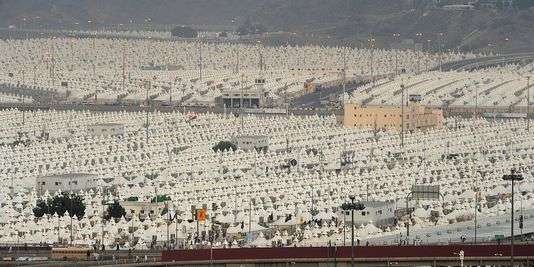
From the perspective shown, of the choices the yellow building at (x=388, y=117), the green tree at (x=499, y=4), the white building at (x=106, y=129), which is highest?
the green tree at (x=499, y=4)

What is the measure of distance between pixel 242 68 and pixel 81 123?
36557 millimetres

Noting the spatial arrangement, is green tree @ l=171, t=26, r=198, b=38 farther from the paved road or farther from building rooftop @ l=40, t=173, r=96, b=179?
building rooftop @ l=40, t=173, r=96, b=179

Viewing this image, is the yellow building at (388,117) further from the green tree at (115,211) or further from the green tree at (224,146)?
the green tree at (115,211)

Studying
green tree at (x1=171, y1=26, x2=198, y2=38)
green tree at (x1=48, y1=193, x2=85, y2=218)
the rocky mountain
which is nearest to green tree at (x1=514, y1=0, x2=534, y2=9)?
the rocky mountain

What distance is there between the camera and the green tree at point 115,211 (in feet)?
207

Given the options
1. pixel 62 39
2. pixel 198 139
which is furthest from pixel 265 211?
pixel 62 39

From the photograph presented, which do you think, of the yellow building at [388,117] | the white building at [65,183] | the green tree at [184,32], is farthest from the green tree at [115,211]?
the green tree at [184,32]

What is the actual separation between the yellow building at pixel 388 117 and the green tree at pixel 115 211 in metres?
32.6

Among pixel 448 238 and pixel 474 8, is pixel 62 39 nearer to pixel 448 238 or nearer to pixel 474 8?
pixel 474 8

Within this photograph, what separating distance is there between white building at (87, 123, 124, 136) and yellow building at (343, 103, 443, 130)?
8.15 meters

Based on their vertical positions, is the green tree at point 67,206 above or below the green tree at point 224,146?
below

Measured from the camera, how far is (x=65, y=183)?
7106cm

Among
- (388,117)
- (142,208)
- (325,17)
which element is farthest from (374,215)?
(325,17)

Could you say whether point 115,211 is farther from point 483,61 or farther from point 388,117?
point 483,61
